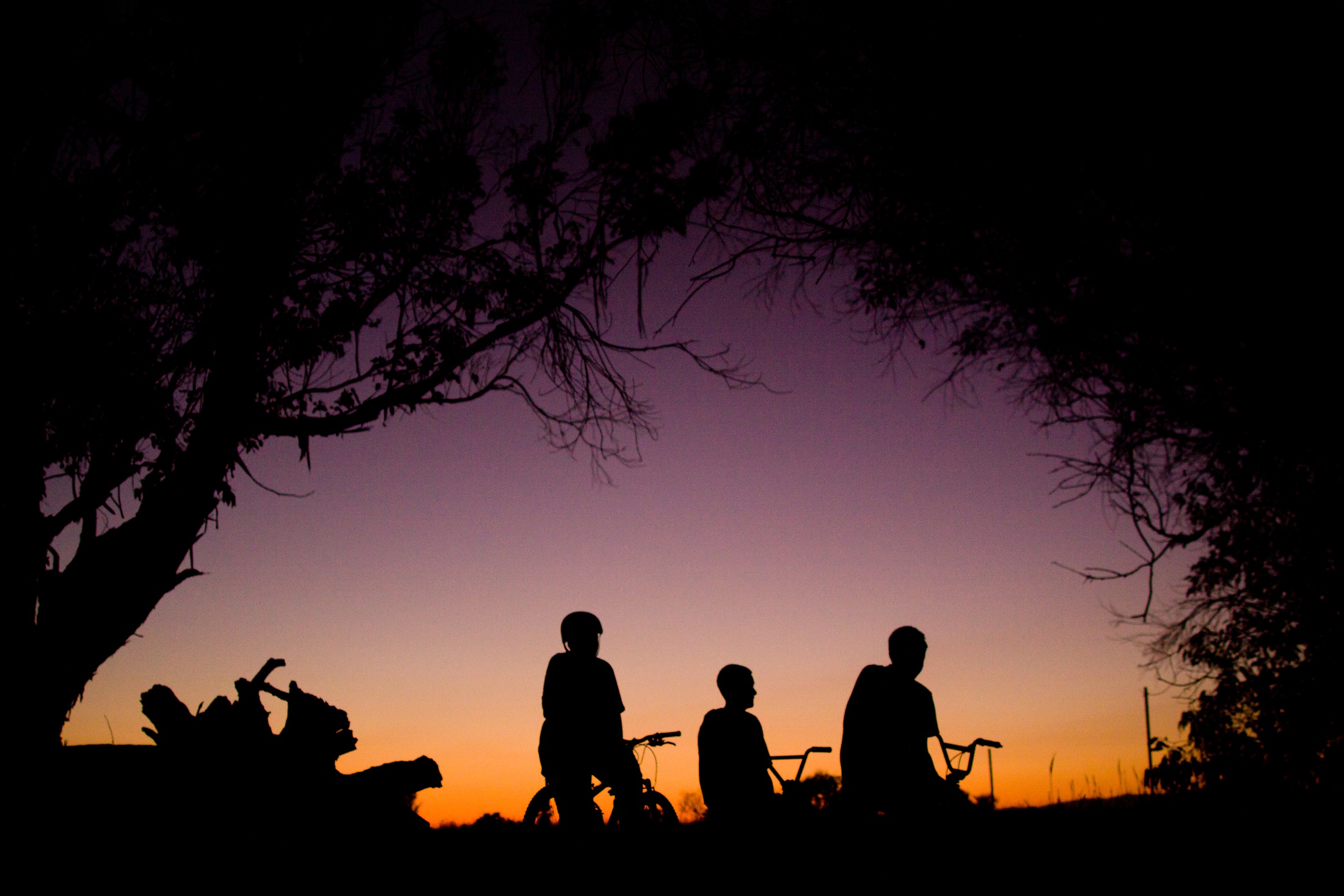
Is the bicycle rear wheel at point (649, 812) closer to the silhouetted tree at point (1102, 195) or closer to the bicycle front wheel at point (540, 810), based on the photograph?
the bicycle front wheel at point (540, 810)

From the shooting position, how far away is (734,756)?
6199 mm

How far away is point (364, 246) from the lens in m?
9.67

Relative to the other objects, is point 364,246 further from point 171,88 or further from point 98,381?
point 98,381

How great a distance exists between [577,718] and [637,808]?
3.37ft

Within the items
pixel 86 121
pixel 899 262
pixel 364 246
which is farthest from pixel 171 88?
pixel 899 262

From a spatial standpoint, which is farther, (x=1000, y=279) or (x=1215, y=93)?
(x=1000, y=279)

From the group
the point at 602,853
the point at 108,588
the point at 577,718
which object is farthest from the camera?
the point at 108,588

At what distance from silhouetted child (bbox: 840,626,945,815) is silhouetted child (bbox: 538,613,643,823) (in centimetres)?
179

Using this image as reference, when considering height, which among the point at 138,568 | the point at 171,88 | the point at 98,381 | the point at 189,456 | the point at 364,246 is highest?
the point at 171,88

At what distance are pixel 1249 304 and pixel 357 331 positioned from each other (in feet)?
27.0

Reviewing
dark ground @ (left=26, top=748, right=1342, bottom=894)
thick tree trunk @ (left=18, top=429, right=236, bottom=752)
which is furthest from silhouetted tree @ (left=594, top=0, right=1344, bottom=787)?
thick tree trunk @ (left=18, top=429, right=236, bottom=752)

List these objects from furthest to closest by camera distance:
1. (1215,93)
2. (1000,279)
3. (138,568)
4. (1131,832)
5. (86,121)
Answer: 1. (86,121)
2. (138,568)
3. (1000,279)
4. (1131,832)
5. (1215,93)

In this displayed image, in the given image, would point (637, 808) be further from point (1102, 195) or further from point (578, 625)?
point (1102, 195)

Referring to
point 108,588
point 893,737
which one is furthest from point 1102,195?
point 108,588
